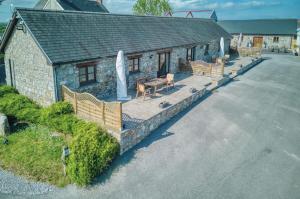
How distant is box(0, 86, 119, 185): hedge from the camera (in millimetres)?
9086

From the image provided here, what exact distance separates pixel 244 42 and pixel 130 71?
39.3 m

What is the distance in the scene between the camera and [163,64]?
69.8 feet

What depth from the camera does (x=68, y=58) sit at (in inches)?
514

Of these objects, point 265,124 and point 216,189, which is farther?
point 265,124

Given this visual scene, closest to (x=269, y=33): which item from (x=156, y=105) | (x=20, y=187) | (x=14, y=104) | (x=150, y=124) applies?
(x=156, y=105)

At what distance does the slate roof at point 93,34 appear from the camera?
43.4 ft

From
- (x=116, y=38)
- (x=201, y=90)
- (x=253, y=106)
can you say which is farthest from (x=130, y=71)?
(x=253, y=106)

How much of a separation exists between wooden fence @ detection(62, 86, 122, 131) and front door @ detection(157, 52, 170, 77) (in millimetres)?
9613

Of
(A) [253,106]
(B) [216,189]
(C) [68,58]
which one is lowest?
(B) [216,189]

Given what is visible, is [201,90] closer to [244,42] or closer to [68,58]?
[68,58]

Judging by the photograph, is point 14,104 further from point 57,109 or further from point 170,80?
point 170,80

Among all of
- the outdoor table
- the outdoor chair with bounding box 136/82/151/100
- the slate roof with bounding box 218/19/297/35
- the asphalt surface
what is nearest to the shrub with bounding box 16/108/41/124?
the asphalt surface

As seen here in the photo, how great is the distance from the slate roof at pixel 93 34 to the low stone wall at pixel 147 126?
5.04m

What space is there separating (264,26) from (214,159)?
47357mm
